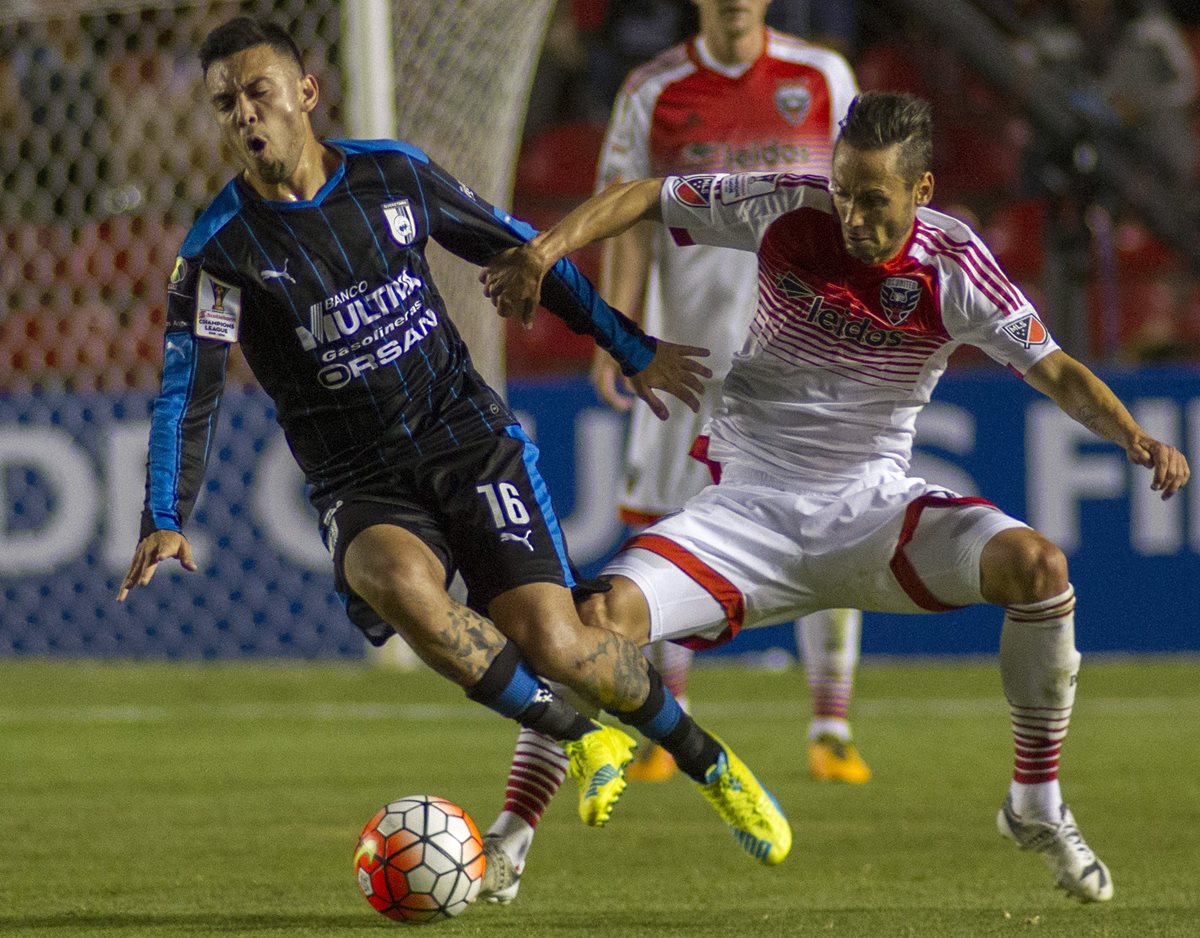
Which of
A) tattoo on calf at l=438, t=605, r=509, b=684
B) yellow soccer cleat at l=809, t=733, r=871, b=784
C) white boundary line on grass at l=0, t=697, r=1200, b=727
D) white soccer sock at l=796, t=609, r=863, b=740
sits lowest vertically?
white boundary line on grass at l=0, t=697, r=1200, b=727

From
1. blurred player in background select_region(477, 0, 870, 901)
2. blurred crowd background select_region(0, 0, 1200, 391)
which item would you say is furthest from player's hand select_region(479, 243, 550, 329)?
blurred crowd background select_region(0, 0, 1200, 391)

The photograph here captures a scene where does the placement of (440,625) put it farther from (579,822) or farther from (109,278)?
(109,278)

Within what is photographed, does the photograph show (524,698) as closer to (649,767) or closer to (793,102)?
(649,767)

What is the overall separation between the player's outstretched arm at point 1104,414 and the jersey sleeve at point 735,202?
634 millimetres

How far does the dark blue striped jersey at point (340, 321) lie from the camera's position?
3.96 m

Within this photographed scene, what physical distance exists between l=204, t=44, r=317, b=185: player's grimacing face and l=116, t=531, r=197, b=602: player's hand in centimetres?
85

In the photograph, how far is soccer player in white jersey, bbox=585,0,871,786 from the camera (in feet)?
18.6

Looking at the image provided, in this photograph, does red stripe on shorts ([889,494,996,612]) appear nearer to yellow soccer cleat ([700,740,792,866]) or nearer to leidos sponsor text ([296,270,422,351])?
yellow soccer cleat ([700,740,792,866])

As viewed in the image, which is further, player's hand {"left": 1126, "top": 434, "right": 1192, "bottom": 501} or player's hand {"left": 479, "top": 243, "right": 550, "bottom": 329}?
player's hand {"left": 479, "top": 243, "right": 550, "bottom": 329}

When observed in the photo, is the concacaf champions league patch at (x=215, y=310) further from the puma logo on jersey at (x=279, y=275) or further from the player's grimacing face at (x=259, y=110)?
the player's grimacing face at (x=259, y=110)

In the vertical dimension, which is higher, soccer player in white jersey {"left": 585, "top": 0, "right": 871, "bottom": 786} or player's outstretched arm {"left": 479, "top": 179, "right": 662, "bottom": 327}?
player's outstretched arm {"left": 479, "top": 179, "right": 662, "bottom": 327}

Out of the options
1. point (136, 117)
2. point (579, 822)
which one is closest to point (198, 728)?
point (579, 822)

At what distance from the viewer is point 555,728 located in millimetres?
3990

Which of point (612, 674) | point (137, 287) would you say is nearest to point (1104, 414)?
point (612, 674)
